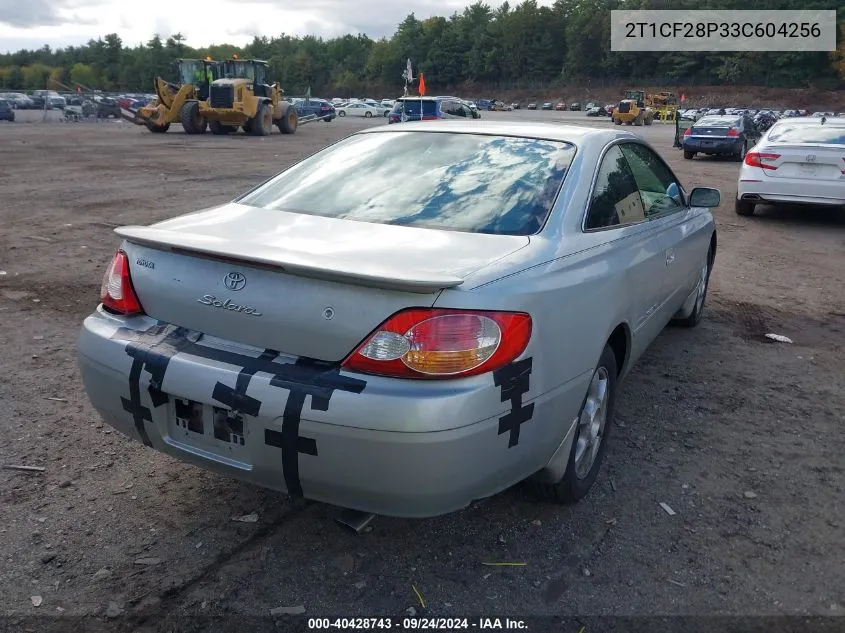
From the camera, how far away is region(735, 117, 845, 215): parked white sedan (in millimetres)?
10148

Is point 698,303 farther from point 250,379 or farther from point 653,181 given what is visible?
point 250,379

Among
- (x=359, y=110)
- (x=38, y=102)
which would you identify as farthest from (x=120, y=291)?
(x=359, y=110)

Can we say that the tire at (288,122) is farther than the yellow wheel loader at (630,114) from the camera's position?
No

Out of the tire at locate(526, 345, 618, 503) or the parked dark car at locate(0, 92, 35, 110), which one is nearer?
the tire at locate(526, 345, 618, 503)

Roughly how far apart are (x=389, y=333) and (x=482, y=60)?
12776 cm

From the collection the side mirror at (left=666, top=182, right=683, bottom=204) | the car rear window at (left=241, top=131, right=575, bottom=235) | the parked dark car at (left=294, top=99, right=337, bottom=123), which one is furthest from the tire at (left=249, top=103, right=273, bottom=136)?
the car rear window at (left=241, top=131, right=575, bottom=235)

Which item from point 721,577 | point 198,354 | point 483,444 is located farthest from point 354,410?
point 721,577

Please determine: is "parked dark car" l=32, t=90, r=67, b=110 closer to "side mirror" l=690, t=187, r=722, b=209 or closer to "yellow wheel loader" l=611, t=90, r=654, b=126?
"yellow wheel loader" l=611, t=90, r=654, b=126

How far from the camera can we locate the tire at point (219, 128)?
31422 millimetres

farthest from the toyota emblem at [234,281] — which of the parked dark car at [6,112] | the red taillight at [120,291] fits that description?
the parked dark car at [6,112]

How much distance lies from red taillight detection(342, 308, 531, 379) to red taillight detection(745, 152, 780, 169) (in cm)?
→ 964

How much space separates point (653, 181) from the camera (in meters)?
4.48

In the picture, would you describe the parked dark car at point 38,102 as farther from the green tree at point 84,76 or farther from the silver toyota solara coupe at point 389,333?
the green tree at point 84,76

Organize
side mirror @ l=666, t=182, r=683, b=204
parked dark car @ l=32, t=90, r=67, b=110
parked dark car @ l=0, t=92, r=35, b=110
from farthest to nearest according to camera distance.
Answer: parked dark car @ l=32, t=90, r=67, b=110 < parked dark car @ l=0, t=92, r=35, b=110 < side mirror @ l=666, t=182, r=683, b=204
